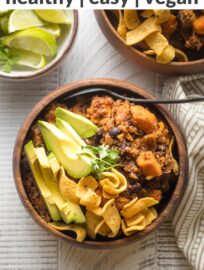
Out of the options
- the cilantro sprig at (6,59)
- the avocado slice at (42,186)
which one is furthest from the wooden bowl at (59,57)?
the avocado slice at (42,186)

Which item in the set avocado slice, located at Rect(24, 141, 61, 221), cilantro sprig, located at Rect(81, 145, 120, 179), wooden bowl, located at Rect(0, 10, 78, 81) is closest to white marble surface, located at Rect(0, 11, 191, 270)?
wooden bowl, located at Rect(0, 10, 78, 81)

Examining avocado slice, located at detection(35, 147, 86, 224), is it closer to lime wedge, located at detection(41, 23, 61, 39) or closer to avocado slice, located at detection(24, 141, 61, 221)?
avocado slice, located at detection(24, 141, 61, 221)

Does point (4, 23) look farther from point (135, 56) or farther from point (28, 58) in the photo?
point (135, 56)

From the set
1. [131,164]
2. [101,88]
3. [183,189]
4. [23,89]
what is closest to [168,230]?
[183,189]

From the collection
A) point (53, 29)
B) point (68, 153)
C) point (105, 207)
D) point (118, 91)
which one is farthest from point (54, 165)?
point (53, 29)

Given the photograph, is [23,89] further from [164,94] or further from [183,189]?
[183,189]

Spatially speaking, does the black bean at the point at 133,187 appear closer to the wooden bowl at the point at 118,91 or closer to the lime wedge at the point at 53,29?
the wooden bowl at the point at 118,91
